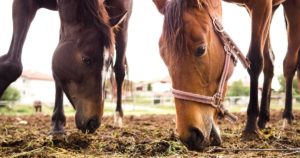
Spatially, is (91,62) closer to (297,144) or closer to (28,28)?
(28,28)

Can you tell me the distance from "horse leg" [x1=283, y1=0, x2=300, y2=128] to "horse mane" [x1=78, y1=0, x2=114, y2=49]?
3.89 m

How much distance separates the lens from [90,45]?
384cm

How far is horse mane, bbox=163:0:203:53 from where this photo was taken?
3.08m

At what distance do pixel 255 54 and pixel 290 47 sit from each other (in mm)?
2517

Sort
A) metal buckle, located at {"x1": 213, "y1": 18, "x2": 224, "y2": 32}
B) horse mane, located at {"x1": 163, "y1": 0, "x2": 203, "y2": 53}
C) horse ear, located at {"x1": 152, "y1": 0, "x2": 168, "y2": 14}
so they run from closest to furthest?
horse mane, located at {"x1": 163, "y1": 0, "x2": 203, "y2": 53}
metal buckle, located at {"x1": 213, "y1": 18, "x2": 224, "y2": 32}
horse ear, located at {"x1": 152, "y1": 0, "x2": 168, "y2": 14}

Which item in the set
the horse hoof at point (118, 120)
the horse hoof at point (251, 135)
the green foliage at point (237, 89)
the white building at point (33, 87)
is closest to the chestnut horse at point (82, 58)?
the horse hoof at point (251, 135)

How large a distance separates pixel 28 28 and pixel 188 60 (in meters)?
2.53

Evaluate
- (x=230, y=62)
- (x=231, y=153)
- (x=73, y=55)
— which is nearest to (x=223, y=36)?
(x=230, y=62)

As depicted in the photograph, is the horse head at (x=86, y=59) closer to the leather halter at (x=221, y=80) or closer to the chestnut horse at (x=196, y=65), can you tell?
the chestnut horse at (x=196, y=65)

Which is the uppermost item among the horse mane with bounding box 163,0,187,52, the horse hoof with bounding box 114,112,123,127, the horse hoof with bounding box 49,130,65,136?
the horse mane with bounding box 163,0,187,52

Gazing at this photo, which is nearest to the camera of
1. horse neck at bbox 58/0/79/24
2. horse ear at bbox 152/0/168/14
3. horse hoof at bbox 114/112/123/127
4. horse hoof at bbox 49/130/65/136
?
horse ear at bbox 152/0/168/14

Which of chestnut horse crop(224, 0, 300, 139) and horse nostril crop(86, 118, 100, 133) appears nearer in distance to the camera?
horse nostril crop(86, 118, 100, 133)

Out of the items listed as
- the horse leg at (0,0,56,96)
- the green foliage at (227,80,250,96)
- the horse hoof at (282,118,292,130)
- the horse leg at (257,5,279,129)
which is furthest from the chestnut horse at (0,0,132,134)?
the green foliage at (227,80,250,96)

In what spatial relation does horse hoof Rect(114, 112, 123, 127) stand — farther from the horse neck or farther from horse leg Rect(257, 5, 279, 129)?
the horse neck
